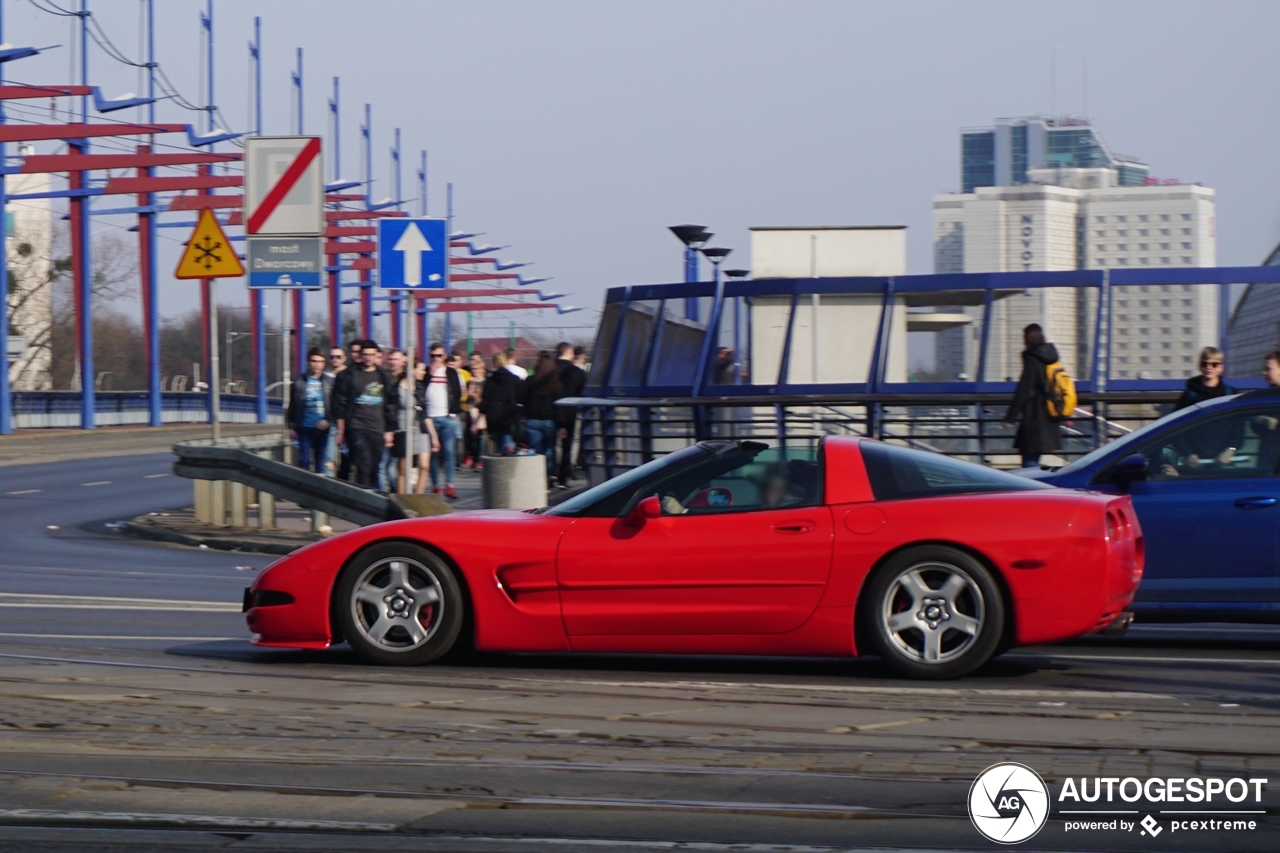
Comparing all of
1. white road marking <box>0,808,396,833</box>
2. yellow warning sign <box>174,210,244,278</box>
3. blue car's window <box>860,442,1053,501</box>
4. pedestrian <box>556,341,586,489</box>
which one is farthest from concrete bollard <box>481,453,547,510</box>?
white road marking <box>0,808,396,833</box>

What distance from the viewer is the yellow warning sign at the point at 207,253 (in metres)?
15.1

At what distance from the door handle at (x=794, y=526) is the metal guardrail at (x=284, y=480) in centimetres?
689

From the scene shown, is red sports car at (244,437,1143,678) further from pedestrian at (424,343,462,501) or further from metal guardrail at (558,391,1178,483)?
pedestrian at (424,343,462,501)

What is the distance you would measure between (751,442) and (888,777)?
2695 millimetres

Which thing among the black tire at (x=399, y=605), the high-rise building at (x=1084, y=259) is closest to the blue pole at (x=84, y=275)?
the high-rise building at (x=1084, y=259)

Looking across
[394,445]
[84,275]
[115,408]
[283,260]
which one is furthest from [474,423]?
[115,408]

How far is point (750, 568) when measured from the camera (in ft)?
24.3

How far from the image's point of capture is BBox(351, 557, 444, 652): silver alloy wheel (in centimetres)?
770

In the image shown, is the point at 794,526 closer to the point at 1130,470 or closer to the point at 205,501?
the point at 1130,470

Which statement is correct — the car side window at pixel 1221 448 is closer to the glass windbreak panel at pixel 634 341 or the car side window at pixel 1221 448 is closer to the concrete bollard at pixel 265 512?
the concrete bollard at pixel 265 512

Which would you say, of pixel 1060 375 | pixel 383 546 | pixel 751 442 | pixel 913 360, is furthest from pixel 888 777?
pixel 913 360

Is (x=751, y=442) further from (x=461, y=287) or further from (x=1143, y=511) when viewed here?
(x=461, y=287)

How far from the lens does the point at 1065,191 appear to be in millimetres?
31484

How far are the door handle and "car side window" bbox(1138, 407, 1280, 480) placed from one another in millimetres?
2098
